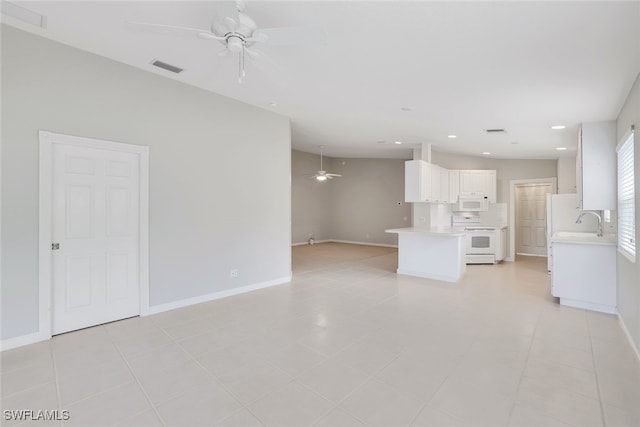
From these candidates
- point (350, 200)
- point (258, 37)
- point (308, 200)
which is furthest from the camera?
point (350, 200)

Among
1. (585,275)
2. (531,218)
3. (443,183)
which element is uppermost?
(443,183)

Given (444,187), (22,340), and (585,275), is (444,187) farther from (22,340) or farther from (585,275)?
(22,340)

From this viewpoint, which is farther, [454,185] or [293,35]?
[454,185]

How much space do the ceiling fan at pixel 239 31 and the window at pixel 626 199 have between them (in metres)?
3.41

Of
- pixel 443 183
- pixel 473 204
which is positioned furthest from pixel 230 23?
pixel 473 204

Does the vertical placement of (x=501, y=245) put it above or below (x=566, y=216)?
below

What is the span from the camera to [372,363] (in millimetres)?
2627

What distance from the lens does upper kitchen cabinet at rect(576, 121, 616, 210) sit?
4211 millimetres

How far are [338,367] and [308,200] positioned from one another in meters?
8.50

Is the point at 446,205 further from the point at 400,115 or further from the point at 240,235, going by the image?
the point at 240,235

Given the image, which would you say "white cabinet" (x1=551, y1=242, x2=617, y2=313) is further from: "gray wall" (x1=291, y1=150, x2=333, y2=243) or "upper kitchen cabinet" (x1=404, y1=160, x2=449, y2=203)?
"gray wall" (x1=291, y1=150, x2=333, y2=243)

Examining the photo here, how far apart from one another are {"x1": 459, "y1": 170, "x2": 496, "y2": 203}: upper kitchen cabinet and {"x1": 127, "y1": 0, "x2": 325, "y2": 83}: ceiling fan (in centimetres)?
654

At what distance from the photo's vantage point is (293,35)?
2.11 meters

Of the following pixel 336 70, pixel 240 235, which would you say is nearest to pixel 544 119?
pixel 336 70
